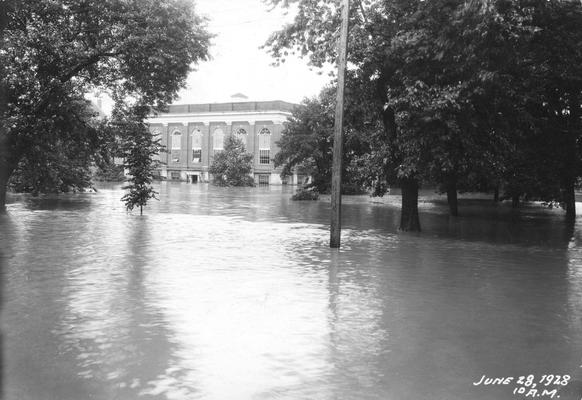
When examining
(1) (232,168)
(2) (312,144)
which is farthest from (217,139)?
(2) (312,144)

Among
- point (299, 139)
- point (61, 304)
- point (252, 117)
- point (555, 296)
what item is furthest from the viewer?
point (252, 117)

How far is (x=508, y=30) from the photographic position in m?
14.3

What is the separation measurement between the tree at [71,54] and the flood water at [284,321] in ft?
30.0

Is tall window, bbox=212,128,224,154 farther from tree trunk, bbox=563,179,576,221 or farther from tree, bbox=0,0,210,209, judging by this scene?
tree trunk, bbox=563,179,576,221

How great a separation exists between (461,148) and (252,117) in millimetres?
82101

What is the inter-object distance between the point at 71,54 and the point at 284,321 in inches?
799

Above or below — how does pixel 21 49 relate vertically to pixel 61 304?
above

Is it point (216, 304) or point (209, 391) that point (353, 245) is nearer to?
point (216, 304)

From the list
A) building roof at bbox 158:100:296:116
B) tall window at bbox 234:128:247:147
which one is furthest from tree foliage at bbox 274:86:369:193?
tall window at bbox 234:128:247:147

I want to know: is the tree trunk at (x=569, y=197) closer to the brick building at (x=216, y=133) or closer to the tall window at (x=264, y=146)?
the brick building at (x=216, y=133)

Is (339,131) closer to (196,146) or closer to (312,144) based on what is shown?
(312,144)

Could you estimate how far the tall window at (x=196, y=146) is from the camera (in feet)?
342

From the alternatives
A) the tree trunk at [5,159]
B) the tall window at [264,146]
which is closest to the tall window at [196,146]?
the tall window at [264,146]

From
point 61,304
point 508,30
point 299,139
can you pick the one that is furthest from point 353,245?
point 299,139
